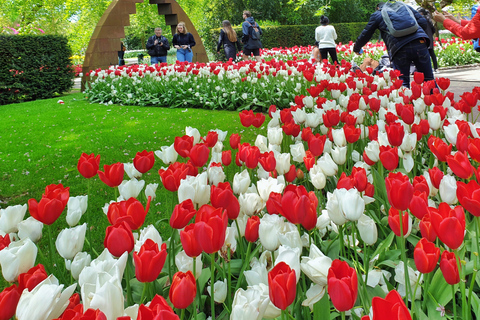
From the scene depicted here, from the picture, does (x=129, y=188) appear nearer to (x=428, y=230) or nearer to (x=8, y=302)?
(x=8, y=302)

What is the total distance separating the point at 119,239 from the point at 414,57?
543cm

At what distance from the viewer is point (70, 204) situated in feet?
5.35

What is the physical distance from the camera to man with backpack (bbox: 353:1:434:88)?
541 cm

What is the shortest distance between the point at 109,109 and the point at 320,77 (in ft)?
17.7

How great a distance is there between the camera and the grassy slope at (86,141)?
3955 mm

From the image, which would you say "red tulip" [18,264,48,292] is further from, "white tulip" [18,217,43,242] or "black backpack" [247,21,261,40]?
"black backpack" [247,21,261,40]

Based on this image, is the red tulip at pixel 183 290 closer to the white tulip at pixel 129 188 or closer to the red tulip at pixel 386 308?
the red tulip at pixel 386 308

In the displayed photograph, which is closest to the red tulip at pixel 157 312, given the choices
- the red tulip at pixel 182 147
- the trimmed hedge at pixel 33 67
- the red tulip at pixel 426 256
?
the red tulip at pixel 426 256

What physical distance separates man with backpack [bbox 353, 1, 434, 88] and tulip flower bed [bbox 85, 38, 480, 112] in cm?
111

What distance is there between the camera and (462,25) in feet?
15.7

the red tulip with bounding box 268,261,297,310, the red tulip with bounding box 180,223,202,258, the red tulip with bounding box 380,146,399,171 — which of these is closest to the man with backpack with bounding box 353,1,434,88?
the red tulip with bounding box 380,146,399,171

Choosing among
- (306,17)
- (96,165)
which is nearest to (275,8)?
(306,17)

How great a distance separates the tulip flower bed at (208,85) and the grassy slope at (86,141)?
18.0 inches

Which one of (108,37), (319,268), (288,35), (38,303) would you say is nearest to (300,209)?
(319,268)
